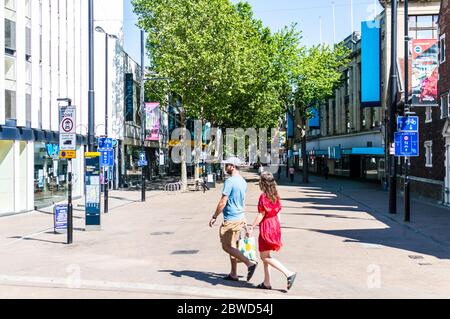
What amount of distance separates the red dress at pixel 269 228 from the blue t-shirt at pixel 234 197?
668mm

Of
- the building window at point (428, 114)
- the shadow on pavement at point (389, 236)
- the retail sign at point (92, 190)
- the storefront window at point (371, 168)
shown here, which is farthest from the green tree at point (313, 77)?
the retail sign at point (92, 190)

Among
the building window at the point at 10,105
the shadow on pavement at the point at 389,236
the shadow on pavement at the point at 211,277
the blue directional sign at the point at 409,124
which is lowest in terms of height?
the shadow on pavement at the point at 389,236

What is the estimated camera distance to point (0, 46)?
21391 millimetres

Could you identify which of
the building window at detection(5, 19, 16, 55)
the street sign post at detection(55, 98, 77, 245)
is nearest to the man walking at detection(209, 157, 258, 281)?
the street sign post at detection(55, 98, 77, 245)

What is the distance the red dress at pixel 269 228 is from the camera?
27.1ft

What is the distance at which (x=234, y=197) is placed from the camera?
351 inches

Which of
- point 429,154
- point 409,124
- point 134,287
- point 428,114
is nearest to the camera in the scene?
point 134,287

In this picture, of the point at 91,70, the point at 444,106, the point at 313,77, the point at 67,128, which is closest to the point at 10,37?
the point at 91,70

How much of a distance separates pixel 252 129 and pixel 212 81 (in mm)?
18216

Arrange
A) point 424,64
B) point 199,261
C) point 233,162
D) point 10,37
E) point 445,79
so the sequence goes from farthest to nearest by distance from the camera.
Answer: point 445,79, point 10,37, point 424,64, point 199,261, point 233,162

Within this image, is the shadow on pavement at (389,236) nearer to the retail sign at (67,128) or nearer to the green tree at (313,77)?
the retail sign at (67,128)

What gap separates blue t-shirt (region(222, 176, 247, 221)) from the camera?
8907mm

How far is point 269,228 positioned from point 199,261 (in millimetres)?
3343

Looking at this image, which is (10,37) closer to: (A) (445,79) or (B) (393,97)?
(B) (393,97)
